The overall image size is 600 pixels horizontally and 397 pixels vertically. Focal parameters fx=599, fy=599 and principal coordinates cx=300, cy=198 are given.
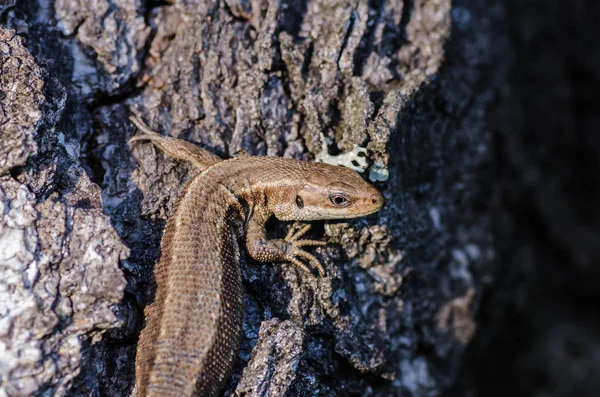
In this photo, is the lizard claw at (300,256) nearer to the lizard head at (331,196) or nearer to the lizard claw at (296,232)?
the lizard claw at (296,232)

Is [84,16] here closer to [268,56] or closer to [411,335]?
[268,56]

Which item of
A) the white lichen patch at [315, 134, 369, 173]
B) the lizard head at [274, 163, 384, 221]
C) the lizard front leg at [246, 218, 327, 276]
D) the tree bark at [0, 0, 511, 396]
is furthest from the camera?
the white lichen patch at [315, 134, 369, 173]

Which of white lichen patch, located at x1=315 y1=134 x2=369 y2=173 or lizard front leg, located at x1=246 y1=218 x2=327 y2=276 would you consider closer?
lizard front leg, located at x1=246 y1=218 x2=327 y2=276

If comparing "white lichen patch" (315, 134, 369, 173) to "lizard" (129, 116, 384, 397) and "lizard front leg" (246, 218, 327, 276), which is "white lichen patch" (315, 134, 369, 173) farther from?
"lizard front leg" (246, 218, 327, 276)

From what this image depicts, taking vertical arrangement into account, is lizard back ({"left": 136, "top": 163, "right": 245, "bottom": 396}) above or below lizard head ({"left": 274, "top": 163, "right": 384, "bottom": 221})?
below

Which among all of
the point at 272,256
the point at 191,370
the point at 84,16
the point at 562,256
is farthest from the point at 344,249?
the point at 562,256

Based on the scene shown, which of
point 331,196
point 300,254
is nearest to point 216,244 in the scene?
point 300,254

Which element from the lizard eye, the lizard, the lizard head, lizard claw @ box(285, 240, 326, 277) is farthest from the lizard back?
the lizard eye
